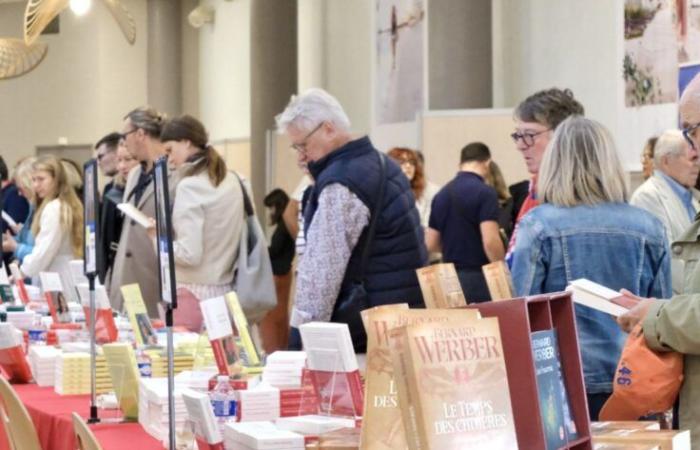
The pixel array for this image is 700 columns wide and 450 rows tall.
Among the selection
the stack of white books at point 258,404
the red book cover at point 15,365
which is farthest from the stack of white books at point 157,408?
the red book cover at point 15,365

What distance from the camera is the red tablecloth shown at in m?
3.12

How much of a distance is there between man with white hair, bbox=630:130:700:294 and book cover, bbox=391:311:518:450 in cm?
307

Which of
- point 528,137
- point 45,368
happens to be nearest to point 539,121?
point 528,137

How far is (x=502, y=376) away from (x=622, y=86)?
5996mm

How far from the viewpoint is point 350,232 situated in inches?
158

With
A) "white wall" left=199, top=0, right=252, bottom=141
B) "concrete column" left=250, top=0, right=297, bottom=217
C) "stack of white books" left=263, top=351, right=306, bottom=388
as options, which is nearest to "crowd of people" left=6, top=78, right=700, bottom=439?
"stack of white books" left=263, top=351, right=306, bottom=388

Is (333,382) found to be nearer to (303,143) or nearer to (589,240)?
(589,240)

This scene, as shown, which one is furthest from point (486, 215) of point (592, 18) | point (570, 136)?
point (570, 136)

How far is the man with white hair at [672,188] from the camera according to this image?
491 centimetres

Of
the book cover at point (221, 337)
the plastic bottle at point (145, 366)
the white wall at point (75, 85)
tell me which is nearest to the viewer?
the book cover at point (221, 337)

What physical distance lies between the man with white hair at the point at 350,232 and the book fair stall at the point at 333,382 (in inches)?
16.7

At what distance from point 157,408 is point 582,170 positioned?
120cm

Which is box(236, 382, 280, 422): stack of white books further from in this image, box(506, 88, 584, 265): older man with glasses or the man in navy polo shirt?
the man in navy polo shirt

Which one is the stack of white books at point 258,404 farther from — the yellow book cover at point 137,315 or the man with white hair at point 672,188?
the man with white hair at point 672,188
